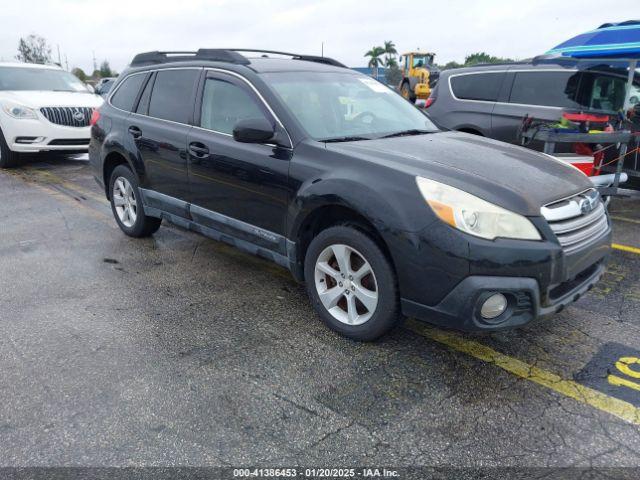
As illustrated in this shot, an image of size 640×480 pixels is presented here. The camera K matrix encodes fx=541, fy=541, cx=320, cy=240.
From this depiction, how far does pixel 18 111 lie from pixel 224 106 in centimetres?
653

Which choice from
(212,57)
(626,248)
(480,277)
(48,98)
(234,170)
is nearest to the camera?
(480,277)

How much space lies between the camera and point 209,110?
13.9 feet

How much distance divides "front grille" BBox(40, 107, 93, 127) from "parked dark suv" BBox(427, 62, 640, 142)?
19.8 ft

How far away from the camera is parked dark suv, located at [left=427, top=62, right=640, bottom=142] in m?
7.08

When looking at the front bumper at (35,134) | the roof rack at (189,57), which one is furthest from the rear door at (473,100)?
the front bumper at (35,134)

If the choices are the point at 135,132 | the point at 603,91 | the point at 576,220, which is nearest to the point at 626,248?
the point at 576,220

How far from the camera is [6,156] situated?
9312mm

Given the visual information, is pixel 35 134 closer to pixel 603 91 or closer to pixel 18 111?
pixel 18 111

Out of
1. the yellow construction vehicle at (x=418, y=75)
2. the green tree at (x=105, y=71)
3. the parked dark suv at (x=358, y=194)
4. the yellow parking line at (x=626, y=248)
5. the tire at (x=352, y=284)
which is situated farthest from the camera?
the green tree at (x=105, y=71)

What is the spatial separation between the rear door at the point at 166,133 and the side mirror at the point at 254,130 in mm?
921

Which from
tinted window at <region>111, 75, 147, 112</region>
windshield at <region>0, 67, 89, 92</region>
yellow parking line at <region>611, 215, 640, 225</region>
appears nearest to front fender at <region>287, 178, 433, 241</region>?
tinted window at <region>111, 75, 147, 112</region>

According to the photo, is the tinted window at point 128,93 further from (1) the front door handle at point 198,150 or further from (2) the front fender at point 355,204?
(2) the front fender at point 355,204

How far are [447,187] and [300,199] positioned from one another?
0.96m

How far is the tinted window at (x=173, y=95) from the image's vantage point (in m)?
4.46
